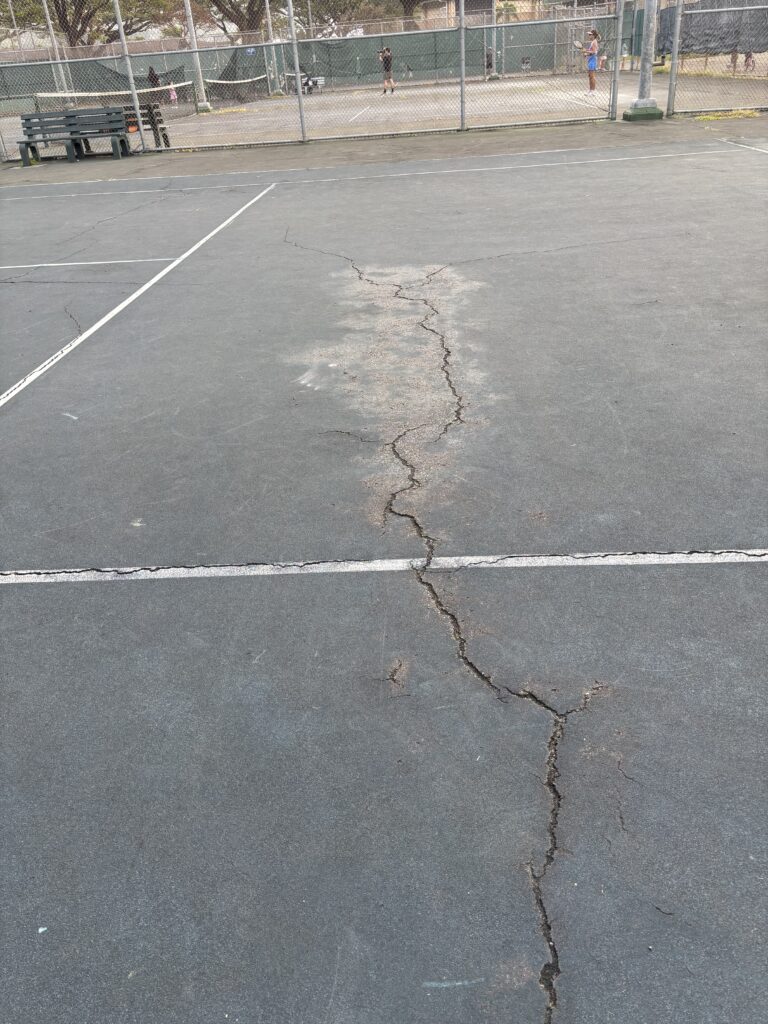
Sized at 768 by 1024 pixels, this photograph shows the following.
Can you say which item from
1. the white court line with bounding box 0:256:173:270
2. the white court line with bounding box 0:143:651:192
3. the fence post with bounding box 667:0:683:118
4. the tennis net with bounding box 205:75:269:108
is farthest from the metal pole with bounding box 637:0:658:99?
the tennis net with bounding box 205:75:269:108

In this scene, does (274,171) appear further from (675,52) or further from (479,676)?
(479,676)

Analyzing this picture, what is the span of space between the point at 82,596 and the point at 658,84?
3506 centimetres

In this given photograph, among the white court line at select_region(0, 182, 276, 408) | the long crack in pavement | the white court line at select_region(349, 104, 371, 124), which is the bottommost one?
the long crack in pavement

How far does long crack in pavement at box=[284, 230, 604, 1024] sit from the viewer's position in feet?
7.95

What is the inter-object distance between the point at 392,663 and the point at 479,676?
0.40 metres

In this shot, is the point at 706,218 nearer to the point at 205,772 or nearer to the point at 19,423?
the point at 19,423

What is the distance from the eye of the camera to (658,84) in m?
31.7

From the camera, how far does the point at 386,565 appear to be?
14.1 feet

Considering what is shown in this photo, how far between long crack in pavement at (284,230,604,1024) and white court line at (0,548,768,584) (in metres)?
→ 0.19

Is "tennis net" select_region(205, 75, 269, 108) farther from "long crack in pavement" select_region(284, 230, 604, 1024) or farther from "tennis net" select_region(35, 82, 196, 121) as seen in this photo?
"long crack in pavement" select_region(284, 230, 604, 1024)

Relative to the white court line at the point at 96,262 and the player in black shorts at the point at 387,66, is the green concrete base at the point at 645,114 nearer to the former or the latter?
the white court line at the point at 96,262

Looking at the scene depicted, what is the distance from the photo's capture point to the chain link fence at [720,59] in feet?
77.7

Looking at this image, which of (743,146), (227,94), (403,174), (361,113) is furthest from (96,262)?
(227,94)

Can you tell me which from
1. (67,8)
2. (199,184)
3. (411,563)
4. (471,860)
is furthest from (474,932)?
(67,8)
